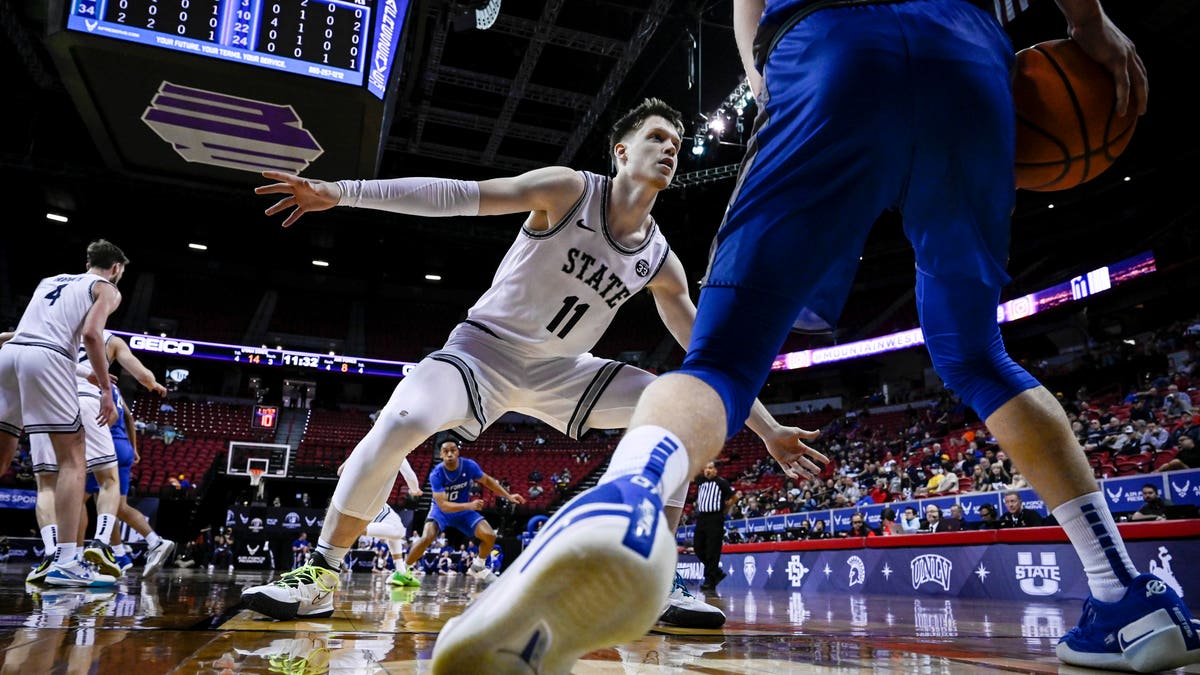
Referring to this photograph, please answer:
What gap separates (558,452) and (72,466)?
2343 centimetres

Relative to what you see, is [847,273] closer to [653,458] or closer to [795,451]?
[653,458]

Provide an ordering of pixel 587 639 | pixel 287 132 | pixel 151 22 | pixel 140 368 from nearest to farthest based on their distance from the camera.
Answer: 1. pixel 587 639
2. pixel 140 368
3. pixel 151 22
4. pixel 287 132

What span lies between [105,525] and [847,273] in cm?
617

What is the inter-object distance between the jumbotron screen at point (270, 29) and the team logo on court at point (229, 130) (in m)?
→ 0.81

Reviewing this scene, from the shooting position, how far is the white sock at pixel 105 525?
5.47m

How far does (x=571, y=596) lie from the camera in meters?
0.78

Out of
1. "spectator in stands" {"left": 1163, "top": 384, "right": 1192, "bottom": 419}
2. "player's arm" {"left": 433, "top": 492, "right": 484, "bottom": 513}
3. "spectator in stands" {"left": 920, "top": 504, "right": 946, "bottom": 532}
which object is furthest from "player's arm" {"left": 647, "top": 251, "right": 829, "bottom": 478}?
"spectator in stands" {"left": 1163, "top": 384, "right": 1192, "bottom": 419}

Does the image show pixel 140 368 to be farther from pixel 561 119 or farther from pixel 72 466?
pixel 561 119

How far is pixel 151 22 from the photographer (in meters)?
6.68

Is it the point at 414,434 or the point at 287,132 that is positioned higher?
the point at 287,132

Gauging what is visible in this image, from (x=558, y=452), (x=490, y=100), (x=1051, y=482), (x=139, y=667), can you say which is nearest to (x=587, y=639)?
(x=139, y=667)

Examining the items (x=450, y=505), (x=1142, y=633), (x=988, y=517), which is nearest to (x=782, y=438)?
(x=1142, y=633)

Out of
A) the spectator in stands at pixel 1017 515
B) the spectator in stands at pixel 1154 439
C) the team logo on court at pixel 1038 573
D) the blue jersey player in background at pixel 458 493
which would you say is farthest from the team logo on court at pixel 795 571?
the spectator in stands at pixel 1154 439

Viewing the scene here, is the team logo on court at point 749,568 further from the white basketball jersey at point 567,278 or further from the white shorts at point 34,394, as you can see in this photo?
the white basketball jersey at point 567,278
